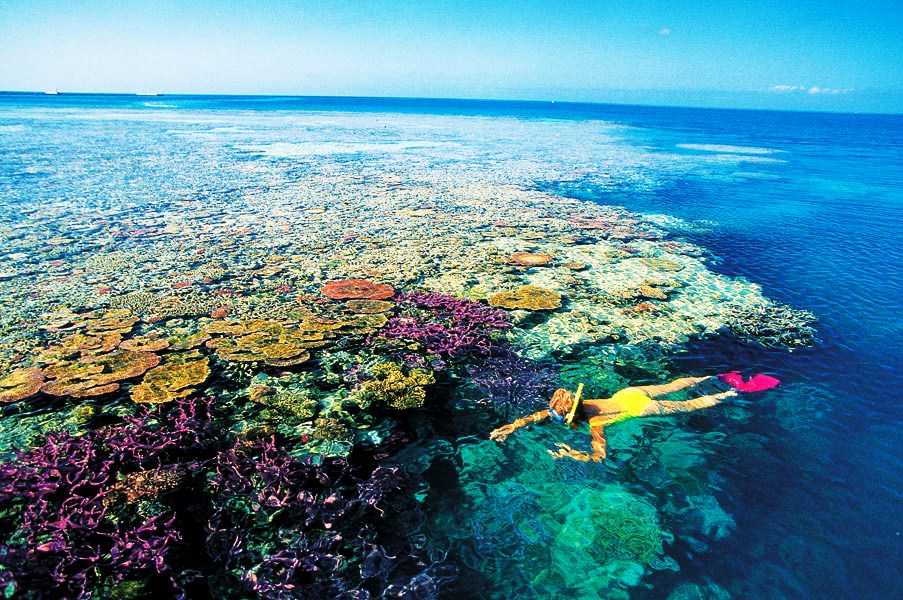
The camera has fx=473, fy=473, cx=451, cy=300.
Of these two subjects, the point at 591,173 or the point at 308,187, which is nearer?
the point at 308,187

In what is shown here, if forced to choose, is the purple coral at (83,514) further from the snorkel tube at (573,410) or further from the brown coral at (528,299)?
the brown coral at (528,299)

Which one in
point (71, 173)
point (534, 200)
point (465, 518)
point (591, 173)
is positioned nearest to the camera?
point (465, 518)

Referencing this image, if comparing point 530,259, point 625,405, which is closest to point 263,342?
point 625,405

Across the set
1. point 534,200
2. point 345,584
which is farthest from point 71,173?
point 345,584

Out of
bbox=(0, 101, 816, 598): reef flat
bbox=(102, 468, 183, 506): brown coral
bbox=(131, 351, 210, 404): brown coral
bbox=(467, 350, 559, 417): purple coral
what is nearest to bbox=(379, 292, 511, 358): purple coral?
bbox=(0, 101, 816, 598): reef flat

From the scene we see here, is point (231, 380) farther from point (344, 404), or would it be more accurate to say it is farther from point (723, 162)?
point (723, 162)

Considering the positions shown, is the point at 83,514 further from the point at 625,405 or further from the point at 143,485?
the point at 625,405

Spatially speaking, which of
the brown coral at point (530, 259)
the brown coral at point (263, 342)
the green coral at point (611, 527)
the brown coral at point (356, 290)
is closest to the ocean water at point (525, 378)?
the green coral at point (611, 527)

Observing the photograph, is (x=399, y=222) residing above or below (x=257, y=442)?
above
